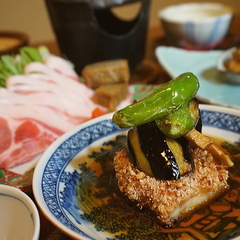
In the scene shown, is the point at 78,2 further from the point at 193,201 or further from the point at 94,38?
the point at 193,201

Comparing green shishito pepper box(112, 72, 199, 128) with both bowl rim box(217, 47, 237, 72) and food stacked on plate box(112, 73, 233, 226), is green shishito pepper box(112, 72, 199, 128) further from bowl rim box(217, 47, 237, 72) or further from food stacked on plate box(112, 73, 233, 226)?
bowl rim box(217, 47, 237, 72)

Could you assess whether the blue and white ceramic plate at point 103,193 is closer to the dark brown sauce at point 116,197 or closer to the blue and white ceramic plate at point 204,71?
the dark brown sauce at point 116,197

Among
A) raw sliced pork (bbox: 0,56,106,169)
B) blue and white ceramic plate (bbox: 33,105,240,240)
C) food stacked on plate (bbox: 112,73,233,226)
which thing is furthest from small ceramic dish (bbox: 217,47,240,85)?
food stacked on plate (bbox: 112,73,233,226)

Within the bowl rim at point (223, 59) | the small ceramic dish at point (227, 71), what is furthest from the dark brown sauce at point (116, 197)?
the bowl rim at point (223, 59)

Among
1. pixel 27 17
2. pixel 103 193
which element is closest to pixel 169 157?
pixel 103 193

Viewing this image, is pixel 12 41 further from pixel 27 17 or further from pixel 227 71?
pixel 227 71
